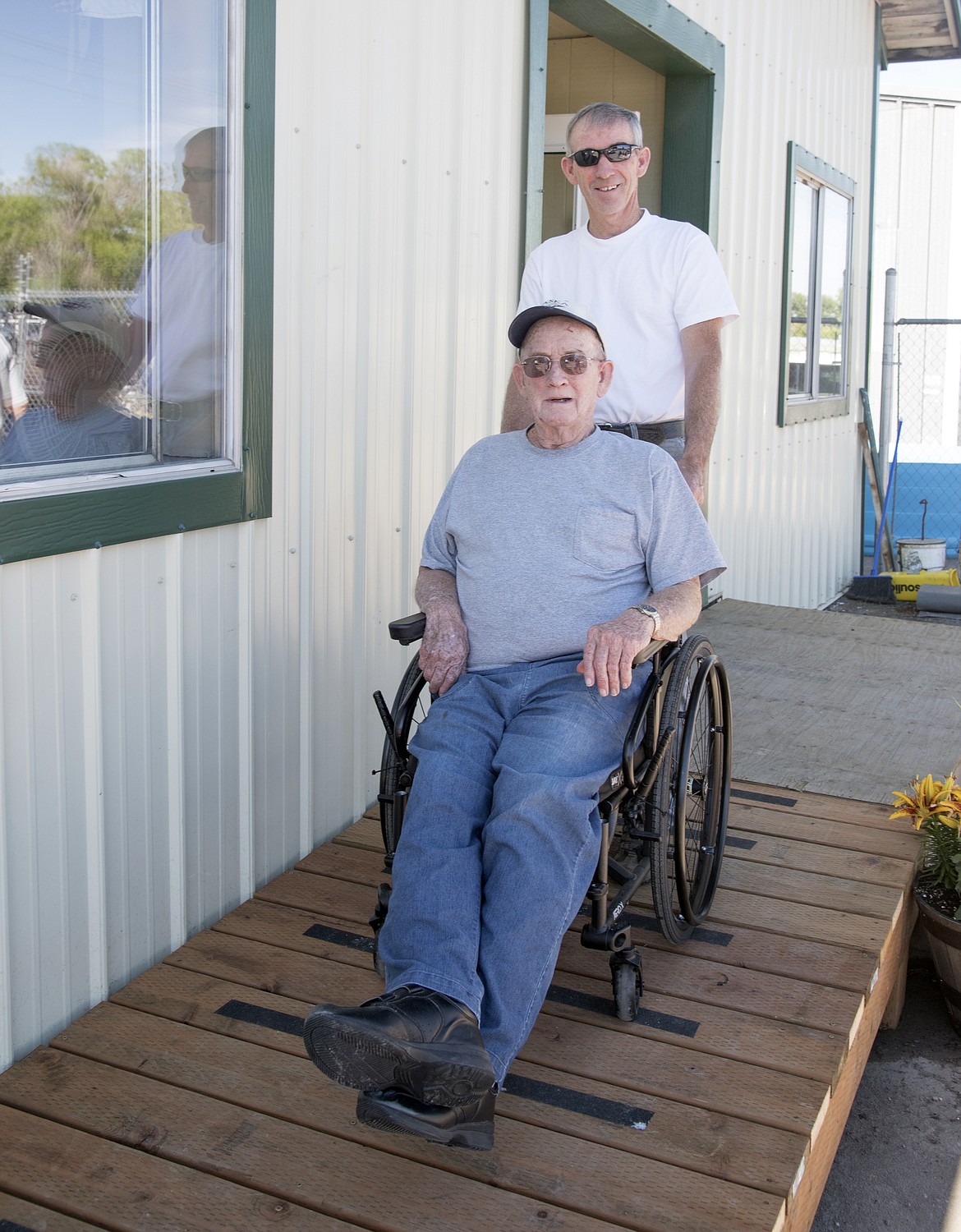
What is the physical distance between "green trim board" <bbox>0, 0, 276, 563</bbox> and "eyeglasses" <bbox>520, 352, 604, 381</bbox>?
0.54 metres

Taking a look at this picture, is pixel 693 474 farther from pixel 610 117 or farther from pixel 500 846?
pixel 500 846

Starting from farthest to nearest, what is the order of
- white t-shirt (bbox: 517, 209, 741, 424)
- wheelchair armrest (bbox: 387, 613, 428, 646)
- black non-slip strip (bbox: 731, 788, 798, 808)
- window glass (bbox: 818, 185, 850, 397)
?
window glass (bbox: 818, 185, 850, 397), black non-slip strip (bbox: 731, 788, 798, 808), white t-shirt (bbox: 517, 209, 741, 424), wheelchair armrest (bbox: 387, 613, 428, 646)

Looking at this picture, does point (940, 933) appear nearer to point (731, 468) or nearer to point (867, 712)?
point (867, 712)

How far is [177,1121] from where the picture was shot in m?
1.81

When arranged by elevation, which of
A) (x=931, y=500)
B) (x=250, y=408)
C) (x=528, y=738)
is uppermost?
(x=250, y=408)

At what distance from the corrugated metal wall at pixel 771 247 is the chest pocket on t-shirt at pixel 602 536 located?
3.12m

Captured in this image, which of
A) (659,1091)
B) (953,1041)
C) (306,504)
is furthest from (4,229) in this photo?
(953,1041)

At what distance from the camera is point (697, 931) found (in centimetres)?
247

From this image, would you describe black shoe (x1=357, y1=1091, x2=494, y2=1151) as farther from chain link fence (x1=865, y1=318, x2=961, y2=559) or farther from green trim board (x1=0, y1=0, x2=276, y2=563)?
chain link fence (x1=865, y1=318, x2=961, y2=559)

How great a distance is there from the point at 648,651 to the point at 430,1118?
83cm

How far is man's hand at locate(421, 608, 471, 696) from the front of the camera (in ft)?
7.32

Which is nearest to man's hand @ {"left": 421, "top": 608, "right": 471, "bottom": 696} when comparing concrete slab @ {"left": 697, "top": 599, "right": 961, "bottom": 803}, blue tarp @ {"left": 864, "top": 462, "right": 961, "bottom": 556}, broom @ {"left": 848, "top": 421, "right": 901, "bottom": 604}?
concrete slab @ {"left": 697, "top": 599, "right": 961, "bottom": 803}

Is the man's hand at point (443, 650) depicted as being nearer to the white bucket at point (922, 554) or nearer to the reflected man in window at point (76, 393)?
the reflected man in window at point (76, 393)

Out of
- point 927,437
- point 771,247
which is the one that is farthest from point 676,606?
point 927,437
